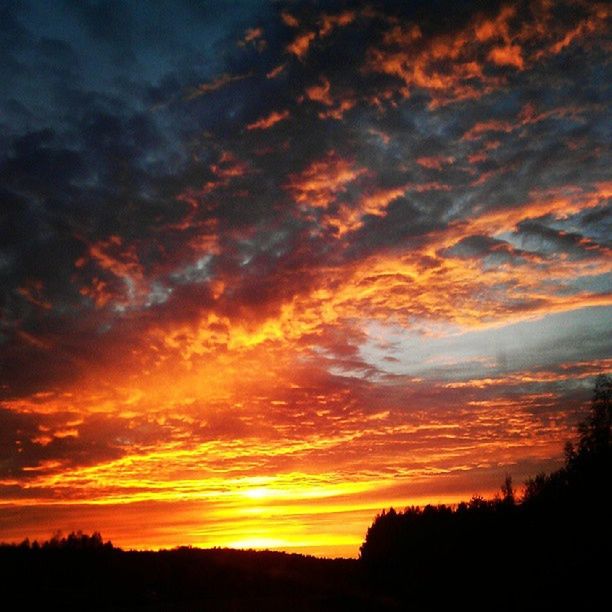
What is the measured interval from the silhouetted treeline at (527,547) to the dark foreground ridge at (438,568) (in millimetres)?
185

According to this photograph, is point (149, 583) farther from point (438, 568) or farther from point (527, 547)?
point (527, 547)

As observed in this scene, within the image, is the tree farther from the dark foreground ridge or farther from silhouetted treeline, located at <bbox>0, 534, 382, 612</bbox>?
silhouetted treeline, located at <bbox>0, 534, 382, 612</bbox>

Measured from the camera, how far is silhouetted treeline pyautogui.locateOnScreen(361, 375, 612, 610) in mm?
47094

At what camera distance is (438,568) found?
259 ft

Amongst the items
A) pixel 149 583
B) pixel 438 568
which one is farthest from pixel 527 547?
pixel 149 583

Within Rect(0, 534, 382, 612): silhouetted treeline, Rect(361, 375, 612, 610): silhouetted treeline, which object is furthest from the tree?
Rect(0, 534, 382, 612): silhouetted treeline

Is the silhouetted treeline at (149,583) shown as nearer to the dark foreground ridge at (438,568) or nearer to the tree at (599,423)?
the dark foreground ridge at (438,568)

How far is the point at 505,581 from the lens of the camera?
60812 millimetres

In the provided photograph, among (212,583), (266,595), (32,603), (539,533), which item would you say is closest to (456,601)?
(539,533)

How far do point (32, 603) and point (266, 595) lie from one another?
25.4 m

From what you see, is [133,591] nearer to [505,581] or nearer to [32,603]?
A: [32,603]

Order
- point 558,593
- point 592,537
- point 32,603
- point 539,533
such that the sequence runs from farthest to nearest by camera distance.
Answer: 1. point 539,533
2. point 592,537
3. point 32,603
4. point 558,593

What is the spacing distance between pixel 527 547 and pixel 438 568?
→ 14.7 m

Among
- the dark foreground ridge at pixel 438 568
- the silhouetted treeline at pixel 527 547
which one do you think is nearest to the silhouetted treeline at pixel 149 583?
the dark foreground ridge at pixel 438 568
